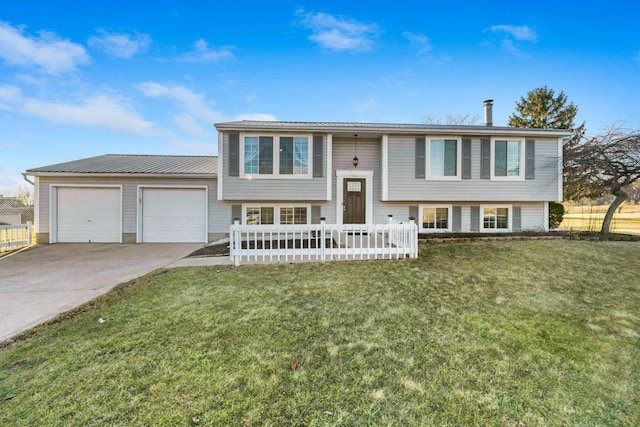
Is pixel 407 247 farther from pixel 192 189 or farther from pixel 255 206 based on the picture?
pixel 192 189

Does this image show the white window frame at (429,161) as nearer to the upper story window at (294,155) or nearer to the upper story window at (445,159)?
the upper story window at (445,159)

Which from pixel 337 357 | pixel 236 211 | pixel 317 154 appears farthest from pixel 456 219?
pixel 337 357

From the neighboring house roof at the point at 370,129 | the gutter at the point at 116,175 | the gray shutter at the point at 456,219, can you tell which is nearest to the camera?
the neighboring house roof at the point at 370,129

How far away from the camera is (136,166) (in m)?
10.2

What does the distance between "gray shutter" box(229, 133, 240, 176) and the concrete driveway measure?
294 cm

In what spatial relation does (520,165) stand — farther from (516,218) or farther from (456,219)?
(456,219)

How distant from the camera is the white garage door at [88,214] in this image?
30.9ft

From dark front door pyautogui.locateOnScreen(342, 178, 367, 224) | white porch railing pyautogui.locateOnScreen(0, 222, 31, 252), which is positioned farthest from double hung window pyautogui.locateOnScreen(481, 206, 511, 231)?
white porch railing pyautogui.locateOnScreen(0, 222, 31, 252)

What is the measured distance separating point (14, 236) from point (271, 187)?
8.93m

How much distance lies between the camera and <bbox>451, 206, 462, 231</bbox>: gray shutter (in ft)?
32.6

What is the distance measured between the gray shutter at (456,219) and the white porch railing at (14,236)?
49.8ft

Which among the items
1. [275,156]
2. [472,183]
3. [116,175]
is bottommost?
[472,183]

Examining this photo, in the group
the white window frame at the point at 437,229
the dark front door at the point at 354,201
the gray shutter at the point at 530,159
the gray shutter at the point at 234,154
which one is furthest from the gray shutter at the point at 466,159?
the gray shutter at the point at 234,154

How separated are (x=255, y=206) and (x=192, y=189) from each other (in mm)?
2516
